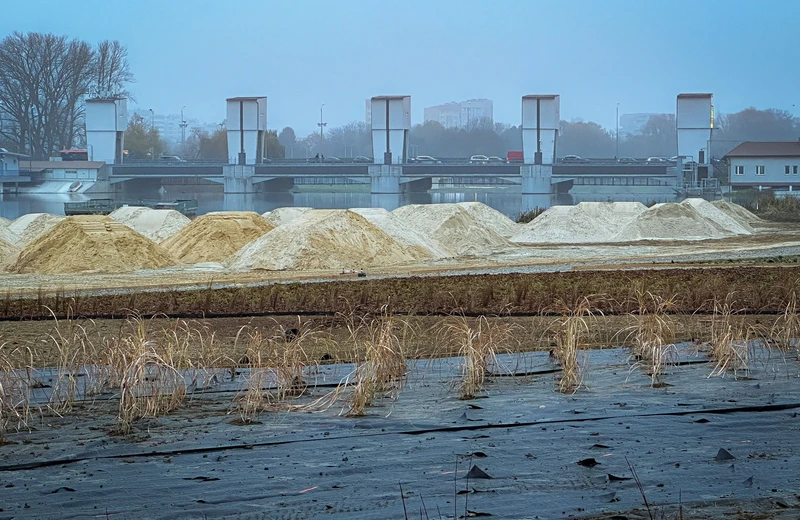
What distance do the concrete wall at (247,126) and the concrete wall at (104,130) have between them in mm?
10828

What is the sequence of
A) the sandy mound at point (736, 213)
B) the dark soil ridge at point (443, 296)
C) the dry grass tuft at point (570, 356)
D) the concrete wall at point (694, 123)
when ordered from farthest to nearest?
the concrete wall at point (694, 123) < the sandy mound at point (736, 213) < the dark soil ridge at point (443, 296) < the dry grass tuft at point (570, 356)

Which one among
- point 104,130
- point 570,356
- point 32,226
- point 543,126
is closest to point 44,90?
point 104,130

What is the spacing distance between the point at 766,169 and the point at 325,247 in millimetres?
63023

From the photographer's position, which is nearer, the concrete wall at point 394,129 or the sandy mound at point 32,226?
the sandy mound at point 32,226

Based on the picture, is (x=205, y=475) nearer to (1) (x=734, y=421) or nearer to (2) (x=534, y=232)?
(1) (x=734, y=421)

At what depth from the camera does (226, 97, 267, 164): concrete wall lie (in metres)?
107

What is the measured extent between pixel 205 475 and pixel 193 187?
377ft

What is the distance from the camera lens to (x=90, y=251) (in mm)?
27875

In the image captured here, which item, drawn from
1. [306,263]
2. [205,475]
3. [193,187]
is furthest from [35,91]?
[205,475]

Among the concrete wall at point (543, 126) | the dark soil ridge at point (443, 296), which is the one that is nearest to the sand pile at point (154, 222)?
the dark soil ridge at point (443, 296)

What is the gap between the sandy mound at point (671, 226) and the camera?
3991 cm

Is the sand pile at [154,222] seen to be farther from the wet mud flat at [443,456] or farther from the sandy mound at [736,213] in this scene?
the wet mud flat at [443,456]

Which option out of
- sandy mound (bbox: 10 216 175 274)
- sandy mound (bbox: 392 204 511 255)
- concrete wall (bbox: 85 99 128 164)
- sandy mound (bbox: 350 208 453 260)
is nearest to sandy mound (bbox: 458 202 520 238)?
sandy mound (bbox: 392 204 511 255)

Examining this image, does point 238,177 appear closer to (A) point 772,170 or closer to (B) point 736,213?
(A) point 772,170
